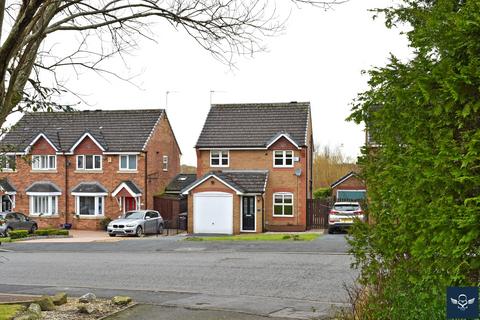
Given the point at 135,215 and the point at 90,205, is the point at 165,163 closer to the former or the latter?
the point at 90,205

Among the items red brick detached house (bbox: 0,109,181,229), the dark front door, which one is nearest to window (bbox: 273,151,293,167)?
the dark front door

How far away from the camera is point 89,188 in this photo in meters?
45.7

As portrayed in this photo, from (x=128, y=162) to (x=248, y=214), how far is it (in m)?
10.7

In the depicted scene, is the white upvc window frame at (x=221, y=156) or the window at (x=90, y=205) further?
the window at (x=90, y=205)

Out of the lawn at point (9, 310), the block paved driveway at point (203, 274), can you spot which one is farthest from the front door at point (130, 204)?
the lawn at point (9, 310)

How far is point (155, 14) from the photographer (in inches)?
413

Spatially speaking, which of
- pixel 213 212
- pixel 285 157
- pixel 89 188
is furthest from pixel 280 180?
pixel 89 188

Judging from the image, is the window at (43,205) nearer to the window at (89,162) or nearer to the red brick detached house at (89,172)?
the red brick detached house at (89,172)

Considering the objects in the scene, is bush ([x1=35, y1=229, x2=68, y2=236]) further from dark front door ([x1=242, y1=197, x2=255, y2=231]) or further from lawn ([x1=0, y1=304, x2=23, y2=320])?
lawn ([x1=0, y1=304, x2=23, y2=320])

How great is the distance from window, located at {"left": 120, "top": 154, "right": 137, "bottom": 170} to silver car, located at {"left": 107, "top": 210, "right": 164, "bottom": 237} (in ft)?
20.1

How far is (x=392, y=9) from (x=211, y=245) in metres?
21.3

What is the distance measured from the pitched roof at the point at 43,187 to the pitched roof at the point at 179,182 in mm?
8621

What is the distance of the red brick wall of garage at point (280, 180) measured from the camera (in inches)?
1671

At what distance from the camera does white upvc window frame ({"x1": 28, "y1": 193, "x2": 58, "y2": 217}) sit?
4672 centimetres
